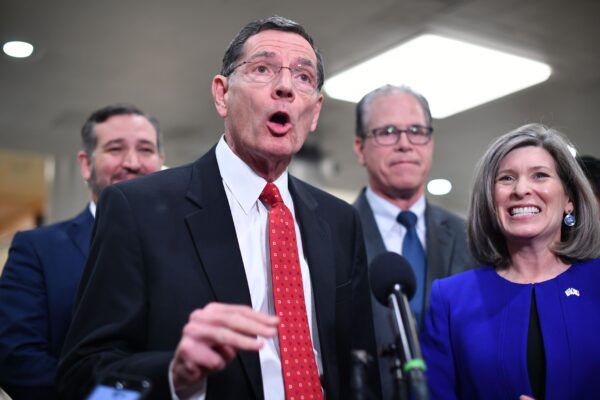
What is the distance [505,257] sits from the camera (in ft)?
7.19

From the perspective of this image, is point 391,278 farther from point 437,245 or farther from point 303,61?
point 437,245

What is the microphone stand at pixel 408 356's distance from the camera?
3.64ft

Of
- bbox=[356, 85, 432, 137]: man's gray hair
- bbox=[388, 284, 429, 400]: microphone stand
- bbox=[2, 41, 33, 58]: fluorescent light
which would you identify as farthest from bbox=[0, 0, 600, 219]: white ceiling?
bbox=[388, 284, 429, 400]: microphone stand

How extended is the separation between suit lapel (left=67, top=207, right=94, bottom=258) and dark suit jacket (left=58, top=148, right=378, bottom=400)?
2.87 ft

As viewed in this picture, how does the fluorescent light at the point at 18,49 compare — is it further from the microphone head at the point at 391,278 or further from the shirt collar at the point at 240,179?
the microphone head at the point at 391,278

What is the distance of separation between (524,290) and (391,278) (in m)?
0.81

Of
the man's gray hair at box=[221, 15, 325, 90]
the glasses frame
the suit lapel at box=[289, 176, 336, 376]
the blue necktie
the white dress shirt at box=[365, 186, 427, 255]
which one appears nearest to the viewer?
the suit lapel at box=[289, 176, 336, 376]

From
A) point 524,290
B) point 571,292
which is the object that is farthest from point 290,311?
point 571,292

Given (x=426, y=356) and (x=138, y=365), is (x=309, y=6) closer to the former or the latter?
(x=426, y=356)

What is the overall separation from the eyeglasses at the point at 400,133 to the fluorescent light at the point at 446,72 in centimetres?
153

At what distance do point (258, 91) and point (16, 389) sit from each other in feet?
4.27

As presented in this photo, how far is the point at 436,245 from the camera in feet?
8.87

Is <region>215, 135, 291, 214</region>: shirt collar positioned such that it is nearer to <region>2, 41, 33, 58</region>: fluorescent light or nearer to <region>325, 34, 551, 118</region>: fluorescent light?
<region>325, 34, 551, 118</region>: fluorescent light

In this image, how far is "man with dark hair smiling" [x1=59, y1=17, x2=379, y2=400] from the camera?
Answer: 1450mm
